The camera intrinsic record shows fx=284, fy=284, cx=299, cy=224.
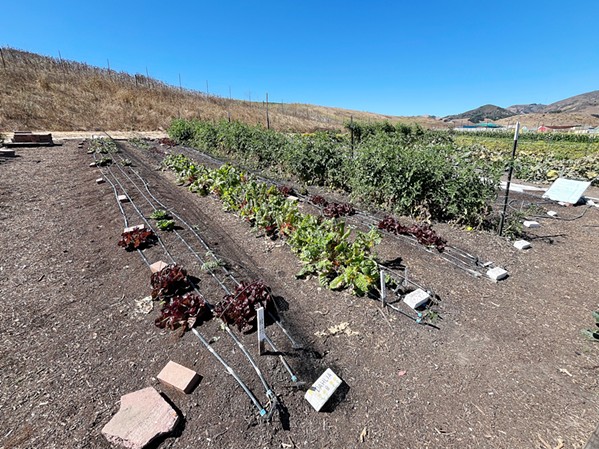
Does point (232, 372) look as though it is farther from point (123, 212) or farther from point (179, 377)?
point (123, 212)

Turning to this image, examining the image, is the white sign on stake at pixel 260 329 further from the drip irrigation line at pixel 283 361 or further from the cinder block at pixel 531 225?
the cinder block at pixel 531 225

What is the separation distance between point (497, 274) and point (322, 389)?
2.90 metres

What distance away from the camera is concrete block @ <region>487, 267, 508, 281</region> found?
11.9 ft

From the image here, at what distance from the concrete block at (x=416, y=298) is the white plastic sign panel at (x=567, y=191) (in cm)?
621

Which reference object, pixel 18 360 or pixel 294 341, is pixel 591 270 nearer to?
pixel 294 341

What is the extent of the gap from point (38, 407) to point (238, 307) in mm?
1485

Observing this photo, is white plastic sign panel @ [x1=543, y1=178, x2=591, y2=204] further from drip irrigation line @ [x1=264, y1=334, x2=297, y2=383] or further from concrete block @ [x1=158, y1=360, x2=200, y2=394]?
concrete block @ [x1=158, y1=360, x2=200, y2=394]

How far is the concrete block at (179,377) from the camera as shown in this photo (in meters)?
2.00

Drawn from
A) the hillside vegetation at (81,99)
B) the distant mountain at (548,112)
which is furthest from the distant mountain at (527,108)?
the hillside vegetation at (81,99)

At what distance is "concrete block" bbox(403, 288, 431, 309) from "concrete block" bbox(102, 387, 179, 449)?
230cm

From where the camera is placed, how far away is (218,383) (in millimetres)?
2098

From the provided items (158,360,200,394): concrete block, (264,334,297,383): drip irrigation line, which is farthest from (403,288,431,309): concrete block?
(158,360,200,394): concrete block

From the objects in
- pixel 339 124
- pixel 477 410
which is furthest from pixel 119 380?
pixel 339 124

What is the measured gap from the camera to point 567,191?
685 centimetres
